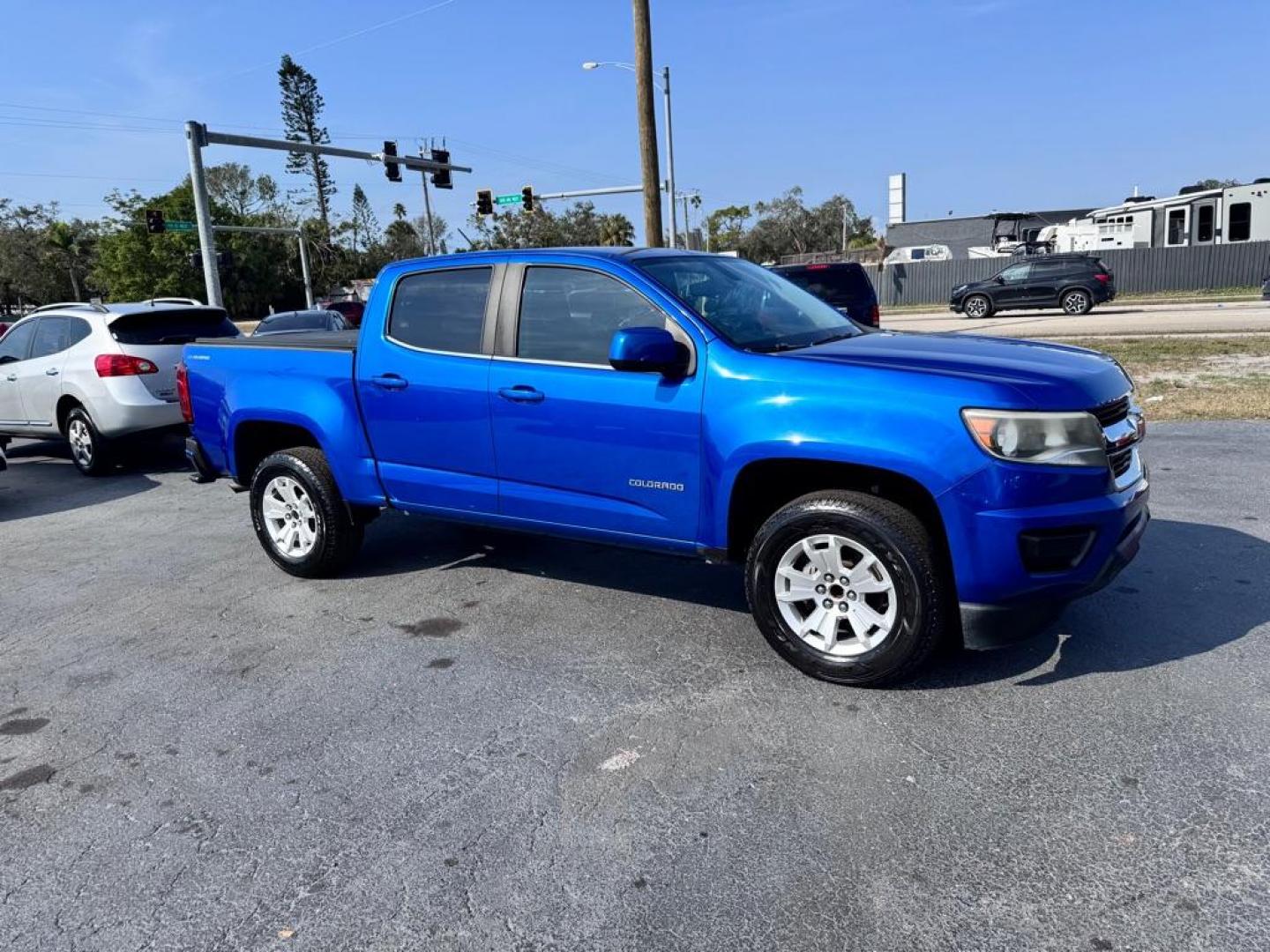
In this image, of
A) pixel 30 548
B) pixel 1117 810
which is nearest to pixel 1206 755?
pixel 1117 810

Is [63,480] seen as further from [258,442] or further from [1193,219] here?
[1193,219]

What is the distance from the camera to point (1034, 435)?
352 cm

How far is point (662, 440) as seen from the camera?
4172mm

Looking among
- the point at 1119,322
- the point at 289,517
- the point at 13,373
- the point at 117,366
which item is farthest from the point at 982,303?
the point at 289,517

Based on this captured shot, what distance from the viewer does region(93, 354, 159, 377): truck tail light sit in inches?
360

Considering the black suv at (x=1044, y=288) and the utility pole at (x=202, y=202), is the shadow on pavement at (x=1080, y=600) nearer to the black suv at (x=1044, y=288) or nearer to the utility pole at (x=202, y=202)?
the utility pole at (x=202, y=202)

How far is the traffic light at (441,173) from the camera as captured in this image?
2888 centimetres

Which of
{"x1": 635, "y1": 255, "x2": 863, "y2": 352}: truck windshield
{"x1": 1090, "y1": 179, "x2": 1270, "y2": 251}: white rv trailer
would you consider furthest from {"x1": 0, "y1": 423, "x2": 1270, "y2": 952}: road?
{"x1": 1090, "y1": 179, "x2": 1270, "y2": 251}: white rv trailer

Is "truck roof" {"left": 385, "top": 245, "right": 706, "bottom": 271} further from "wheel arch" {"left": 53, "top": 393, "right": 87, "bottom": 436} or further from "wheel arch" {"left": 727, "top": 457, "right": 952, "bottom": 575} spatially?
"wheel arch" {"left": 53, "top": 393, "right": 87, "bottom": 436}

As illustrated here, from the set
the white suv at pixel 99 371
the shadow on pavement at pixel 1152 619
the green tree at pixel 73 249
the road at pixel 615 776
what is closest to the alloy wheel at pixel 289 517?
the road at pixel 615 776

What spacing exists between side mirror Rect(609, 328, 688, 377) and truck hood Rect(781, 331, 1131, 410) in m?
0.46

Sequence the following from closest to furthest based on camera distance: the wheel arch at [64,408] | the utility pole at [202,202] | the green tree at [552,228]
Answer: the wheel arch at [64,408], the utility pole at [202,202], the green tree at [552,228]

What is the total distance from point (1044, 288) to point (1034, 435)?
25.5 metres

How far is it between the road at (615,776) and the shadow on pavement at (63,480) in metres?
3.63
